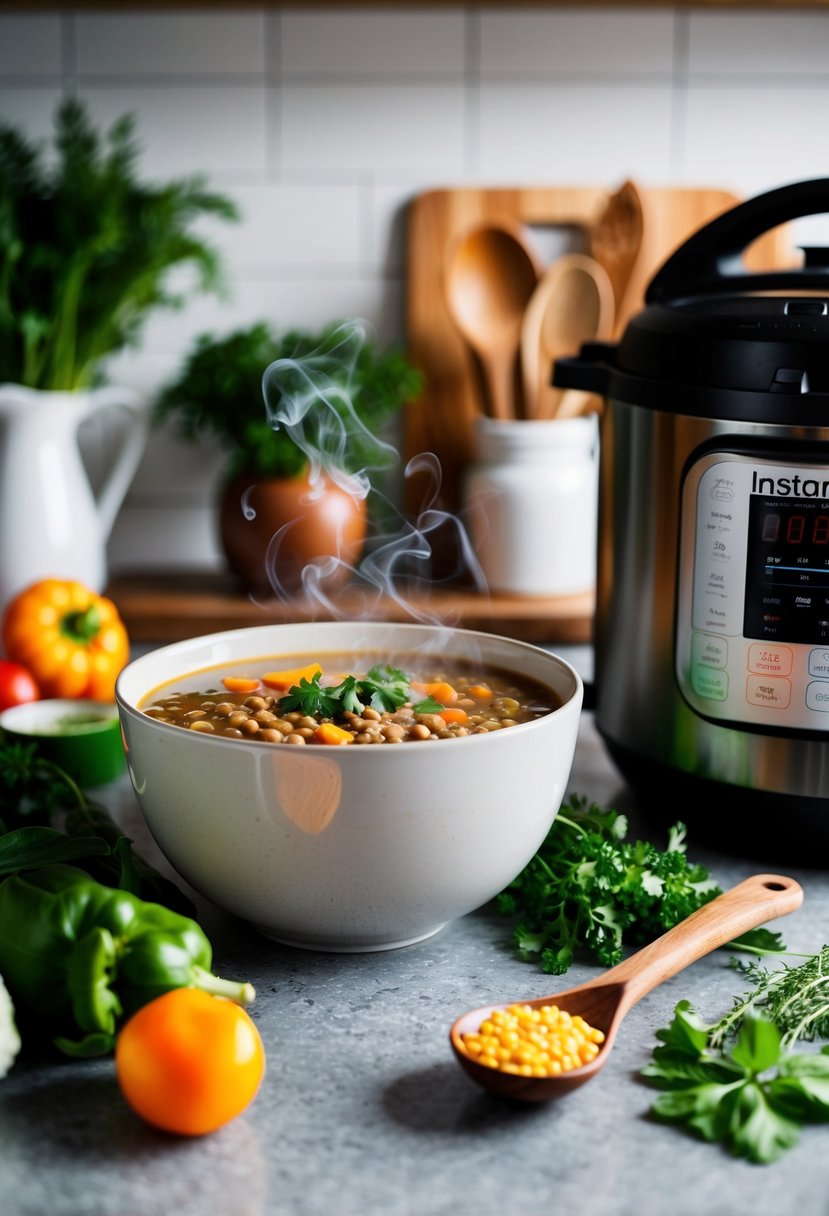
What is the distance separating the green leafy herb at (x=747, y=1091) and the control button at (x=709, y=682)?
0.95ft

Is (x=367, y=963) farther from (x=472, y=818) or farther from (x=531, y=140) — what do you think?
(x=531, y=140)

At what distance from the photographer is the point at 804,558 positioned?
886 millimetres

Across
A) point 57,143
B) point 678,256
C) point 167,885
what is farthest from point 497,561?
point 167,885

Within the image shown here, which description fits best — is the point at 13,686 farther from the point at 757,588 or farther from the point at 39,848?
the point at 757,588

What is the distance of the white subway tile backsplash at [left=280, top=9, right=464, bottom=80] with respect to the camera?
1669 mm

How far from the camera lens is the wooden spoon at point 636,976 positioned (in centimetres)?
66

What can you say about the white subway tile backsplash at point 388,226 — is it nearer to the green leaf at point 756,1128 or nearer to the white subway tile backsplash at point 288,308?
the white subway tile backsplash at point 288,308

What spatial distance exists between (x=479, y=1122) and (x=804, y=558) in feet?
1.42

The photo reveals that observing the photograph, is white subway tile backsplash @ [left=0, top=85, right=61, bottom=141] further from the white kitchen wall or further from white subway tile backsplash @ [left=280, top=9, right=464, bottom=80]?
white subway tile backsplash @ [left=280, top=9, right=464, bottom=80]

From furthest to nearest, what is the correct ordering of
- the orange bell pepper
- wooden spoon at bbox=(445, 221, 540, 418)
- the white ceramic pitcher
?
wooden spoon at bbox=(445, 221, 540, 418) < the white ceramic pitcher < the orange bell pepper

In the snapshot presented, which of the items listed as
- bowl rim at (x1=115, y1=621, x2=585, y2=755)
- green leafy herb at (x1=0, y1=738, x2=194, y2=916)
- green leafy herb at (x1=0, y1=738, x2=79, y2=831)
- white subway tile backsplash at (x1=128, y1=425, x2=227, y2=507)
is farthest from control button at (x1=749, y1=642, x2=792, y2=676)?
white subway tile backsplash at (x1=128, y1=425, x2=227, y2=507)

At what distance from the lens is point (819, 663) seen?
90 centimetres

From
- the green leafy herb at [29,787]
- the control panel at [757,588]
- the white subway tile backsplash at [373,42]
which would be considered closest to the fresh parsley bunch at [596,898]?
the control panel at [757,588]

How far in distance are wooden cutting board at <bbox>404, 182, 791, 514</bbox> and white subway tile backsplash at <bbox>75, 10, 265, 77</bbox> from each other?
11.5 inches
